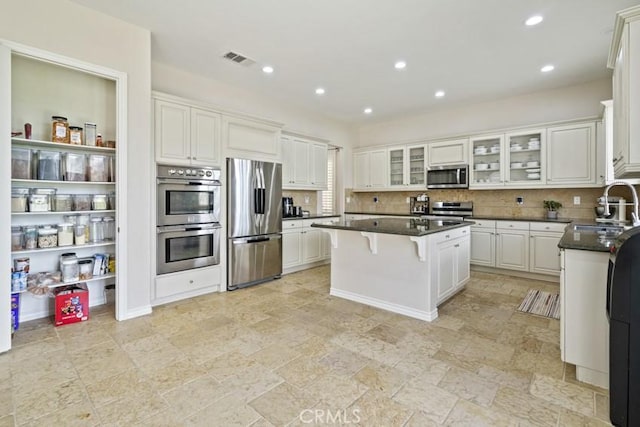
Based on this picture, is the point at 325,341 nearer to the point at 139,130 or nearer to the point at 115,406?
the point at 115,406

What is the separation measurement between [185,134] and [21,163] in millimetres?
1518

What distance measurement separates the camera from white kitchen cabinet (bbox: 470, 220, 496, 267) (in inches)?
197

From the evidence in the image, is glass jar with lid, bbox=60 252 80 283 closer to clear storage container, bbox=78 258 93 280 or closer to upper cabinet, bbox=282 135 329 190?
clear storage container, bbox=78 258 93 280

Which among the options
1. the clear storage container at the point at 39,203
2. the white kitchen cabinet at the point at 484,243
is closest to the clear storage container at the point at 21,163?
the clear storage container at the point at 39,203

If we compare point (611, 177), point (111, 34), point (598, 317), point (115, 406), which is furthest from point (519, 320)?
point (111, 34)

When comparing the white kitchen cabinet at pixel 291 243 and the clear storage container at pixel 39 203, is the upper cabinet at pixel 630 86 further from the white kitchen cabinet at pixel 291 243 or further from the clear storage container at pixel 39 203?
the clear storage container at pixel 39 203

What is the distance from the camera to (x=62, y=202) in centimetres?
306

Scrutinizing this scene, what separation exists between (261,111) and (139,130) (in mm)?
2388

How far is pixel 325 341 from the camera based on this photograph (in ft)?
8.77

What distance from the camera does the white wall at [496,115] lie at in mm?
4570

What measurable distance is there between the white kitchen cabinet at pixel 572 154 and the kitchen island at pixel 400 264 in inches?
78.9

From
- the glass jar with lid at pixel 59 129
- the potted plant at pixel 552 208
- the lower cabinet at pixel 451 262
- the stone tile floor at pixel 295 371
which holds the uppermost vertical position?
the glass jar with lid at pixel 59 129

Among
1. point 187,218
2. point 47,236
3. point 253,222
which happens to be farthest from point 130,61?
point 253,222

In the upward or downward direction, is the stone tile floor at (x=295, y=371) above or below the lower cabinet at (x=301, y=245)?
below
